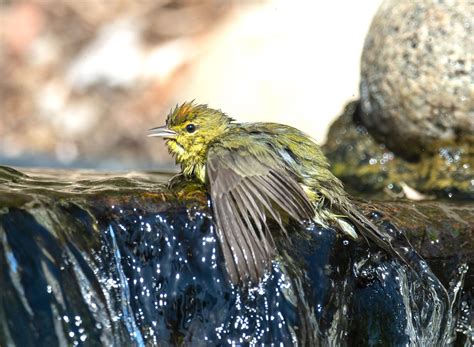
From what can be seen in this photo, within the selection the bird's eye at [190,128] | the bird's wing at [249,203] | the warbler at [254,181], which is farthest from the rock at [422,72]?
the bird's wing at [249,203]

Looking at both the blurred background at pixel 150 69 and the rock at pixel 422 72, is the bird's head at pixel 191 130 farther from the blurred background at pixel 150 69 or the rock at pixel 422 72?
the blurred background at pixel 150 69

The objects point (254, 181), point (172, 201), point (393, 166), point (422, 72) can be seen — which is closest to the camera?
point (172, 201)

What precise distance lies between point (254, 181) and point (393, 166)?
282cm

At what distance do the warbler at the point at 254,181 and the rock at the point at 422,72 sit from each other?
1.90m

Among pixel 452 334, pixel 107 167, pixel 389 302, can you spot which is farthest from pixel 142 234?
pixel 107 167

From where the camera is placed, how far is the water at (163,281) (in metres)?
4.54

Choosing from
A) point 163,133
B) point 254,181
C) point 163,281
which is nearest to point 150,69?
point 163,133

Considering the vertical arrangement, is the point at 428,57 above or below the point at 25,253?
above

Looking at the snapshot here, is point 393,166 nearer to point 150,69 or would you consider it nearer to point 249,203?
point 249,203

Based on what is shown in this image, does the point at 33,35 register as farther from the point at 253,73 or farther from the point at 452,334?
the point at 452,334

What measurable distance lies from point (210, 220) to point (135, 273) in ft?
1.60

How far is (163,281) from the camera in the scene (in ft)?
15.8

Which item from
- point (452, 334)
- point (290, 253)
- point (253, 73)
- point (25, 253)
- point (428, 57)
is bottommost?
point (452, 334)

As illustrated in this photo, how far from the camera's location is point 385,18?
7.78 meters
